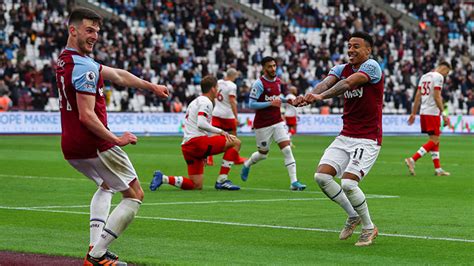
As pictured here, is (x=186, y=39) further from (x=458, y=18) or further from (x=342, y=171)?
(x=342, y=171)

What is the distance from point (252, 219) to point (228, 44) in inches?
1578

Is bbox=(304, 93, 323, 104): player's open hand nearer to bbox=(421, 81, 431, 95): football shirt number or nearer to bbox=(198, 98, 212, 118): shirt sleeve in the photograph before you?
bbox=(198, 98, 212, 118): shirt sleeve

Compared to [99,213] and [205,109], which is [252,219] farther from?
[205,109]

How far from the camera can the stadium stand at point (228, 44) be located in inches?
1818

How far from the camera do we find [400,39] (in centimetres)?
6194

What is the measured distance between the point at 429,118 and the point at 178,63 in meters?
28.0

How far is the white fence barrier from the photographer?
139 ft

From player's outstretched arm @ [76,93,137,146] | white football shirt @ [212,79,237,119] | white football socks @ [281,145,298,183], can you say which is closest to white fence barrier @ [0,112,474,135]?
white football shirt @ [212,79,237,119]

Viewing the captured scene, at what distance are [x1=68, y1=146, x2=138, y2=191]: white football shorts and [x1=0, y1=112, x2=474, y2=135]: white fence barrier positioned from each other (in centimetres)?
3287

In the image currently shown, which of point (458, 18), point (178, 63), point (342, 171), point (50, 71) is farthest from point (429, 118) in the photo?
point (458, 18)

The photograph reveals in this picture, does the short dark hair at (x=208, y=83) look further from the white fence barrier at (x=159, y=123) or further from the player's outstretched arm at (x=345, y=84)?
the white fence barrier at (x=159, y=123)

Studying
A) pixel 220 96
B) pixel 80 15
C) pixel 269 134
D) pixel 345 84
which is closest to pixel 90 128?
pixel 80 15

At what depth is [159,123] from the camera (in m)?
45.6

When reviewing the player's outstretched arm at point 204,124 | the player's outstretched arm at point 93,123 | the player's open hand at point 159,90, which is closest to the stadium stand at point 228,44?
the player's outstretched arm at point 204,124
